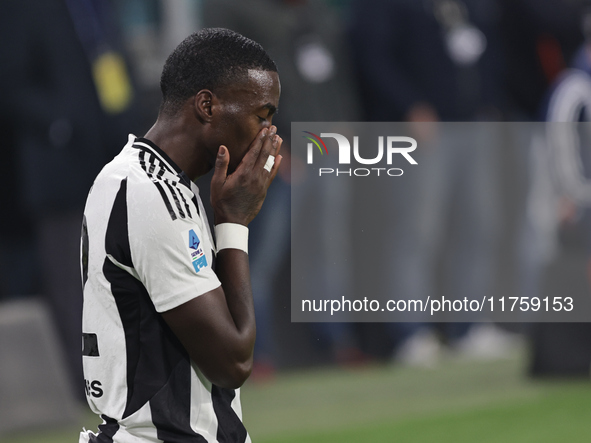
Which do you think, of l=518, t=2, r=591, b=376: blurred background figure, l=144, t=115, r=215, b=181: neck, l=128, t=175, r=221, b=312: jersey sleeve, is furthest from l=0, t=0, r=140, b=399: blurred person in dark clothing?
l=128, t=175, r=221, b=312: jersey sleeve

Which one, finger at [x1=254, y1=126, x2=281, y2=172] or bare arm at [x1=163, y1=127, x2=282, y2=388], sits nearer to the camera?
bare arm at [x1=163, y1=127, x2=282, y2=388]

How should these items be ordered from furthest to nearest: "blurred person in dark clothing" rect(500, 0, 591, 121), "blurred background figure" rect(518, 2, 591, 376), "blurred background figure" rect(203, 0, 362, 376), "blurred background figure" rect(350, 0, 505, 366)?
"blurred person in dark clothing" rect(500, 0, 591, 121) → "blurred background figure" rect(518, 2, 591, 376) → "blurred background figure" rect(350, 0, 505, 366) → "blurred background figure" rect(203, 0, 362, 376)

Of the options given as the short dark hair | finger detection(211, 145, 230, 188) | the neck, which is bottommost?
finger detection(211, 145, 230, 188)

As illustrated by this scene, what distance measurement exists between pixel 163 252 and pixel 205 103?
0.38m

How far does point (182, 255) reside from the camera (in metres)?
2.18

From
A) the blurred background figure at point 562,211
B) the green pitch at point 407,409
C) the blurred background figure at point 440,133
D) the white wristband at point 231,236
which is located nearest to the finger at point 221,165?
the white wristband at point 231,236

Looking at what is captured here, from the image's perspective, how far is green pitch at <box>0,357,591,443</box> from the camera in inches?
196

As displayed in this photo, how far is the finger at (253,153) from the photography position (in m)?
2.34

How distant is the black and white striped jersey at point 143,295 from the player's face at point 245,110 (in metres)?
0.15

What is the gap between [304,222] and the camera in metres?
3.92

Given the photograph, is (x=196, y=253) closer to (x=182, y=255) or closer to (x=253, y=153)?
(x=182, y=255)

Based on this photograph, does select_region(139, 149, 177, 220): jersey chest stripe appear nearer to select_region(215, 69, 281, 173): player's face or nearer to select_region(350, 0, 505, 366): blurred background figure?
select_region(215, 69, 281, 173): player's face

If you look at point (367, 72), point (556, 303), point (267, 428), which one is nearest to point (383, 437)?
point (267, 428)

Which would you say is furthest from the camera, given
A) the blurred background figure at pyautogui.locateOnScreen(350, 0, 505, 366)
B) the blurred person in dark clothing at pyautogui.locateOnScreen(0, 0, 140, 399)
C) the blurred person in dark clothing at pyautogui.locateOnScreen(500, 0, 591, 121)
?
the blurred person in dark clothing at pyautogui.locateOnScreen(500, 0, 591, 121)
